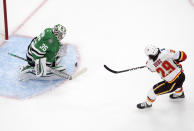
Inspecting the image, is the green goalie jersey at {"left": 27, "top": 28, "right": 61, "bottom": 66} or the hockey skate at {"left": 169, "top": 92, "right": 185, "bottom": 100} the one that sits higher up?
the green goalie jersey at {"left": 27, "top": 28, "right": 61, "bottom": 66}

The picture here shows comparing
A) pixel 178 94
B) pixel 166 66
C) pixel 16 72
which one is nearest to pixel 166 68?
pixel 166 66

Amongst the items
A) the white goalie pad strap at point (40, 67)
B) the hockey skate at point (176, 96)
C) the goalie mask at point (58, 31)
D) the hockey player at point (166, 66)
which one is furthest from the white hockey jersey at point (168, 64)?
the white goalie pad strap at point (40, 67)

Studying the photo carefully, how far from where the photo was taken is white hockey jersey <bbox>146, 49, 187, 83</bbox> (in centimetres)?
304

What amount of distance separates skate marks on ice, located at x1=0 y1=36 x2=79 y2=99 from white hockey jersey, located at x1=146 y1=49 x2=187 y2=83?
1.30 metres

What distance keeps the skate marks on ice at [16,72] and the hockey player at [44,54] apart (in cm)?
9

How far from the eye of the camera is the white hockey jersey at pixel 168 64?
9.98 feet

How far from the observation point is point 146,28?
496 cm

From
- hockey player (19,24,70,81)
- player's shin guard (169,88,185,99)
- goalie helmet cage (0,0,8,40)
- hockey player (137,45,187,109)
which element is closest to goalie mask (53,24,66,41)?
hockey player (19,24,70,81)

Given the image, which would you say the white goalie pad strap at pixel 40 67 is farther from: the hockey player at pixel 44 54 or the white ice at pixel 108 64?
the white ice at pixel 108 64

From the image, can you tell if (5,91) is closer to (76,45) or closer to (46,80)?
(46,80)

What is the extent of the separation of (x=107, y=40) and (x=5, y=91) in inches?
69.7

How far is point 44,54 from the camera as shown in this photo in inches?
139

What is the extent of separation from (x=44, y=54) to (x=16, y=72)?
0.60 metres

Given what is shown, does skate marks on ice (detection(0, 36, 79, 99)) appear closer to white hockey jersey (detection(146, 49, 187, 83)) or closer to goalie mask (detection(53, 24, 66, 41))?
goalie mask (detection(53, 24, 66, 41))
